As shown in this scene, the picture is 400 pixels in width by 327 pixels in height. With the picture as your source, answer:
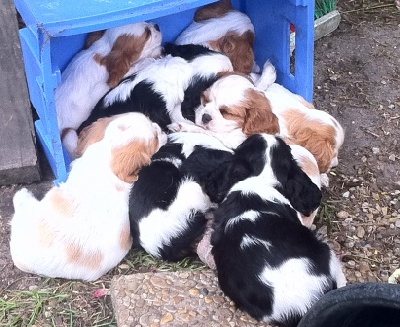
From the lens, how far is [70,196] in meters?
3.40

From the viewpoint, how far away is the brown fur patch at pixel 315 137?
Result: 3.79 metres

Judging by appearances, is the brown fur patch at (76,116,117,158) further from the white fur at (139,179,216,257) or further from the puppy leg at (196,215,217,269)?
the puppy leg at (196,215,217,269)

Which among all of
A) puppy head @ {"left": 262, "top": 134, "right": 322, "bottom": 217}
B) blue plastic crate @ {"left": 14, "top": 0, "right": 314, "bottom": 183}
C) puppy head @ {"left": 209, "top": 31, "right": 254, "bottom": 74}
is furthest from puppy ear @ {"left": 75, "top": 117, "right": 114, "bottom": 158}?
puppy head @ {"left": 209, "top": 31, "right": 254, "bottom": 74}

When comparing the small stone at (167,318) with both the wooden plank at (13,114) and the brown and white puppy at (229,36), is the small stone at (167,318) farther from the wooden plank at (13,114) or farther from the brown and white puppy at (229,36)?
the brown and white puppy at (229,36)

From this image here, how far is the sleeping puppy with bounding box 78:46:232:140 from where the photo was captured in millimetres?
4016

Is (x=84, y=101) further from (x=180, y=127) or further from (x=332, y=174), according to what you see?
(x=332, y=174)

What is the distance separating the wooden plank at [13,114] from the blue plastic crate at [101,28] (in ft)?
0.21

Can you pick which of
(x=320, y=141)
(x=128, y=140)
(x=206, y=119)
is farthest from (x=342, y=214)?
(x=128, y=140)

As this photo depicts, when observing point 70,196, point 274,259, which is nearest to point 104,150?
point 70,196

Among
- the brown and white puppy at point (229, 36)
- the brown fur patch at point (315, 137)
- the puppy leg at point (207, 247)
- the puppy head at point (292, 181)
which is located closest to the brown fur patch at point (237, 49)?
the brown and white puppy at point (229, 36)

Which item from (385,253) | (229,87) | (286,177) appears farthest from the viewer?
(229,87)

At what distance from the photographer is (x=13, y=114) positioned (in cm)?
396

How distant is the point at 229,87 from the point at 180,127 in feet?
1.18

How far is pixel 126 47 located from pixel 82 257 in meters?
1.51
